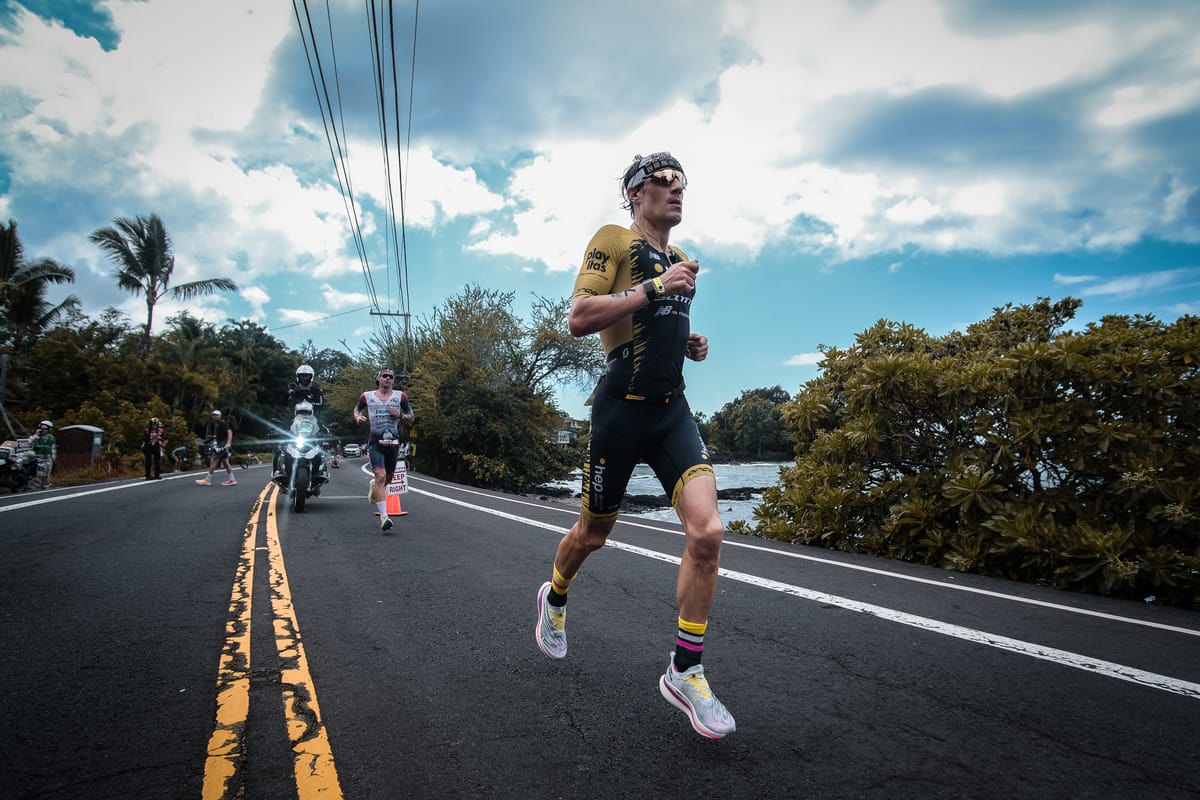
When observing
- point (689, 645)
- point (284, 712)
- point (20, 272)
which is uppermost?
point (20, 272)

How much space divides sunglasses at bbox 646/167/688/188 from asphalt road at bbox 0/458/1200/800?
231cm

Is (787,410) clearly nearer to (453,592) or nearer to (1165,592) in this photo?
(1165,592)

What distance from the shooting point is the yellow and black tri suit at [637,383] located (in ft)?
9.39

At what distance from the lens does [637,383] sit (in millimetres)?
2873

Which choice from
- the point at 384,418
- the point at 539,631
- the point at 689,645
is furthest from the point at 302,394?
the point at 689,645

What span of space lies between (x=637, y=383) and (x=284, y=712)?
6.42 ft

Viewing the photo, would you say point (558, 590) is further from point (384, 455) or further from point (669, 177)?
point (384, 455)

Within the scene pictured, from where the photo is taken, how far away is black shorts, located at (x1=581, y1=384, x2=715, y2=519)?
2904 mm

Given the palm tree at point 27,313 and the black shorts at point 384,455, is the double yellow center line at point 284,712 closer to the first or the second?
the black shorts at point 384,455

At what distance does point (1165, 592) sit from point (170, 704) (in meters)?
6.51

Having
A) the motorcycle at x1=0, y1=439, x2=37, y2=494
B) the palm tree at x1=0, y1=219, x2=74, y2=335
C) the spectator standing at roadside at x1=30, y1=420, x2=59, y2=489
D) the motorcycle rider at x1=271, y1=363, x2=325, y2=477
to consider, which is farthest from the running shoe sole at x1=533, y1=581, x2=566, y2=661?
the palm tree at x1=0, y1=219, x2=74, y2=335

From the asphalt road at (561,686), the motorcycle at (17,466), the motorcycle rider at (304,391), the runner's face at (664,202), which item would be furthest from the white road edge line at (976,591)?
the motorcycle at (17,466)

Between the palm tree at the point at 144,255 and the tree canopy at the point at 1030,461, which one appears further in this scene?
the palm tree at the point at 144,255

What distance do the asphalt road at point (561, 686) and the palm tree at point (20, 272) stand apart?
2688 cm
